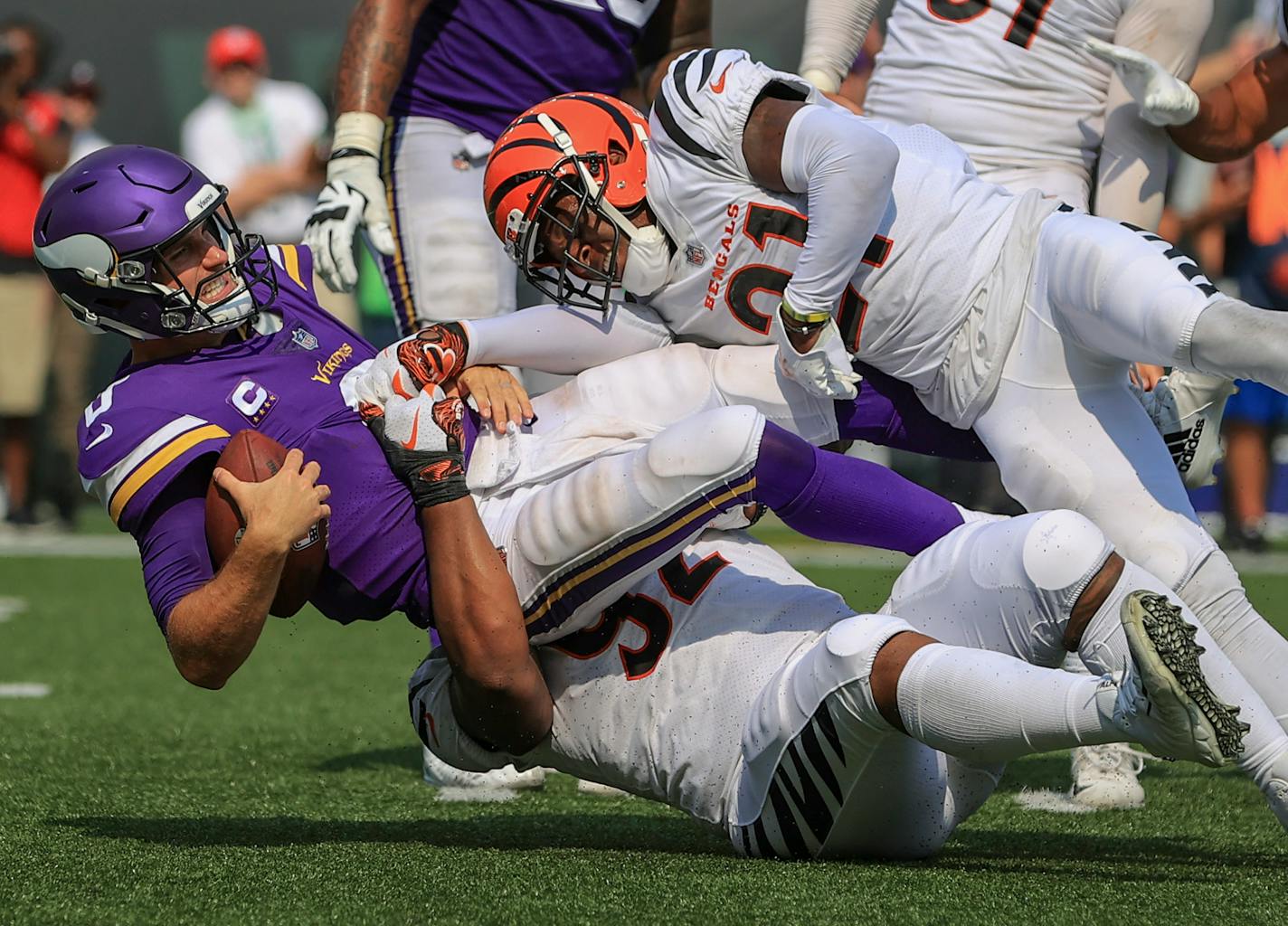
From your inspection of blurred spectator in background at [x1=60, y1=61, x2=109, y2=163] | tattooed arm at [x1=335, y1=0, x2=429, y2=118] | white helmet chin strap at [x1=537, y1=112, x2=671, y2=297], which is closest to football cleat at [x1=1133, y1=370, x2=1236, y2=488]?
white helmet chin strap at [x1=537, y1=112, x2=671, y2=297]

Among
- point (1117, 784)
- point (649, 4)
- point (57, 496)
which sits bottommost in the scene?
point (57, 496)

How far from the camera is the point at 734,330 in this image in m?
3.16

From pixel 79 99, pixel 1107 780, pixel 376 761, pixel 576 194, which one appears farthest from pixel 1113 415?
pixel 79 99

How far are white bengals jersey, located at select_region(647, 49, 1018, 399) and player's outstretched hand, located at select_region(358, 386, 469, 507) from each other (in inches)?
22.2

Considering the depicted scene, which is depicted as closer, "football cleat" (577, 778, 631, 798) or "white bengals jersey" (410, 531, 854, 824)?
"white bengals jersey" (410, 531, 854, 824)

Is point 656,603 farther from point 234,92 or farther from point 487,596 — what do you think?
point 234,92

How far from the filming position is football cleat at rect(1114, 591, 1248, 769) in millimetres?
2195

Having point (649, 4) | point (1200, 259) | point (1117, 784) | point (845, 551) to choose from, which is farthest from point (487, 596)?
point (1200, 259)

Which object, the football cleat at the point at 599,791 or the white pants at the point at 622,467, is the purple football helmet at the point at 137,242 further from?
the football cleat at the point at 599,791

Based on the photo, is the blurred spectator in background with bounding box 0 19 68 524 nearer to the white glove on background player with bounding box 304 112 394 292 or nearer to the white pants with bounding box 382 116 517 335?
the white pants with bounding box 382 116 517 335

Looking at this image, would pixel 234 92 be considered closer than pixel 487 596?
No

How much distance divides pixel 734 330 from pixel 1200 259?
6.18 m

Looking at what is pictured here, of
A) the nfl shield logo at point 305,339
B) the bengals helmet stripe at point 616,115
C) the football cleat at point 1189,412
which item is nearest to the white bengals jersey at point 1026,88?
the football cleat at point 1189,412

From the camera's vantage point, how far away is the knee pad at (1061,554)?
2.52 metres
